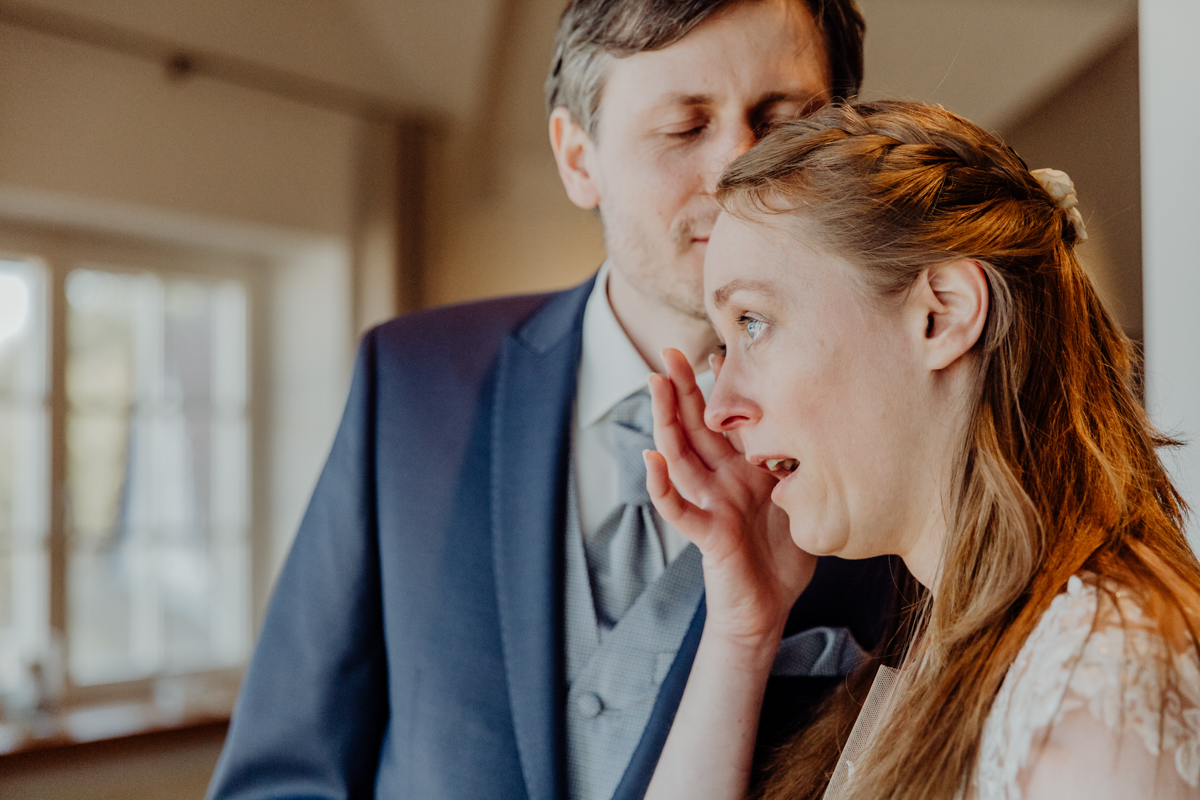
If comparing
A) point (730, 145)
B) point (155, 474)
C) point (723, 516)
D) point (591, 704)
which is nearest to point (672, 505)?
point (723, 516)

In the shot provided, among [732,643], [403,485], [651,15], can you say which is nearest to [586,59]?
[651,15]

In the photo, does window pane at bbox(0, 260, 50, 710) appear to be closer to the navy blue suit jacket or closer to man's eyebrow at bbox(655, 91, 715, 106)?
the navy blue suit jacket

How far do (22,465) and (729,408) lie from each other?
3.18m

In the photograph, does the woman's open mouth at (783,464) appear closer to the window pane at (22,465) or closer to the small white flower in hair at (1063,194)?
the small white flower in hair at (1063,194)

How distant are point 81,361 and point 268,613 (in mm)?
2629

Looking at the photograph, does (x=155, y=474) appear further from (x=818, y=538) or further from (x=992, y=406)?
(x=992, y=406)

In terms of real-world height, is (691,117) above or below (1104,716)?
above

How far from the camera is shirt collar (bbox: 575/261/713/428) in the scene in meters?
1.22

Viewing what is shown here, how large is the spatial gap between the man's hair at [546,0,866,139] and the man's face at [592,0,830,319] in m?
0.02

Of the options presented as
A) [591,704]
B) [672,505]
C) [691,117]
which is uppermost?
[691,117]

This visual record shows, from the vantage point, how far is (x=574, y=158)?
129cm

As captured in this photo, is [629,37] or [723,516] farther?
[629,37]

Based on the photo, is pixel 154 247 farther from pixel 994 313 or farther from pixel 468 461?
pixel 994 313

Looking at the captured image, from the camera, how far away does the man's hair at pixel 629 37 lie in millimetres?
1080
